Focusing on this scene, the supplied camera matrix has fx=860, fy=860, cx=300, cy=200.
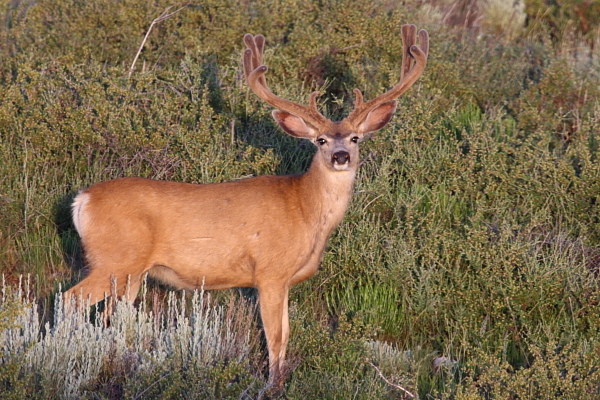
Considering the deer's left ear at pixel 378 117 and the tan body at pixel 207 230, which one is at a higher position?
the deer's left ear at pixel 378 117

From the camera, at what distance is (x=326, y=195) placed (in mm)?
6129

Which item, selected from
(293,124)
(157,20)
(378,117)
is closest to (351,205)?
(378,117)

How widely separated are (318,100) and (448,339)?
10.8 ft

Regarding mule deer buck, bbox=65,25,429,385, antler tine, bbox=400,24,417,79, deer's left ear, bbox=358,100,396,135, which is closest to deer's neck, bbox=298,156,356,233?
mule deer buck, bbox=65,25,429,385

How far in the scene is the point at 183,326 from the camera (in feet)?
17.9

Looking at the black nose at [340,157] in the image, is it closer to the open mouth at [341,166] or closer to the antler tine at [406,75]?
the open mouth at [341,166]

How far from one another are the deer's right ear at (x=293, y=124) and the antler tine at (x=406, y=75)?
1.04ft

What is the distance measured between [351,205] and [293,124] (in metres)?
1.13

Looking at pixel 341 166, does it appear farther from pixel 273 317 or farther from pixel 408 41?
pixel 408 41

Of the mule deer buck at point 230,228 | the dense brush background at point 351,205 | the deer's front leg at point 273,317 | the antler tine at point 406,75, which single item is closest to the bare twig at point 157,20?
the dense brush background at point 351,205

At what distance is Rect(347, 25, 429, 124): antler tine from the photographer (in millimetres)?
6332

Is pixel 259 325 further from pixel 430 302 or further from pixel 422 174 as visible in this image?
pixel 422 174

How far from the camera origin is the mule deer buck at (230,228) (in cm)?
573

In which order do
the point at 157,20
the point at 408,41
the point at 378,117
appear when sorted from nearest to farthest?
the point at 378,117, the point at 408,41, the point at 157,20
